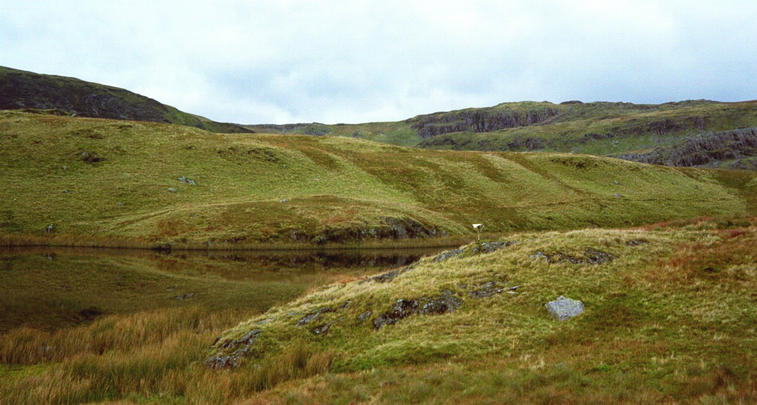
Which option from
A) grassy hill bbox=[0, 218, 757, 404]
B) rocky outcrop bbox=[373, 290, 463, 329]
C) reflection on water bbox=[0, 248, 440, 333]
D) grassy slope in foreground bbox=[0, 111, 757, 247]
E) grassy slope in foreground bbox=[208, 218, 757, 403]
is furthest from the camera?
grassy slope in foreground bbox=[0, 111, 757, 247]

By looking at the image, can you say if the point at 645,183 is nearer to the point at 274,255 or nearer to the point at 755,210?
the point at 755,210

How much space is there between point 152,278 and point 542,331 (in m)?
30.7

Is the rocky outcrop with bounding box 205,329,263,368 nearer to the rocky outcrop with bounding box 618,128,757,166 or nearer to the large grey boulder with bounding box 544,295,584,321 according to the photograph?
the large grey boulder with bounding box 544,295,584,321

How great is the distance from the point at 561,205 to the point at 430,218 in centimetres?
3341

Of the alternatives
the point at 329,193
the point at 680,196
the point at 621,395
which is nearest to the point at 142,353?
the point at 621,395

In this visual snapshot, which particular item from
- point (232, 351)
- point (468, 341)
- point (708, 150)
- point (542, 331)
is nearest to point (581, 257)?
point (542, 331)

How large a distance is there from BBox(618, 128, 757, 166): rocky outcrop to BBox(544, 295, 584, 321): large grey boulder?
196 meters

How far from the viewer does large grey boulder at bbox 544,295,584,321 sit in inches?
603

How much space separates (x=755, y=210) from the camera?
8675 cm

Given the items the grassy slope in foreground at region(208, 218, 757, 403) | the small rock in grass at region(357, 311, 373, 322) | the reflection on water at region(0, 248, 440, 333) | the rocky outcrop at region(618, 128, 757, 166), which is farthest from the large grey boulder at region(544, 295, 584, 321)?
the rocky outcrop at region(618, 128, 757, 166)

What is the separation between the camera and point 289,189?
253 feet

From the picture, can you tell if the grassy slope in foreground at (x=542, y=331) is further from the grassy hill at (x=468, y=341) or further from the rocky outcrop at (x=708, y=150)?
the rocky outcrop at (x=708, y=150)

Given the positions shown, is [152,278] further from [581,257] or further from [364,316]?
[581,257]

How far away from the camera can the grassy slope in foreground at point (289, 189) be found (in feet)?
181
